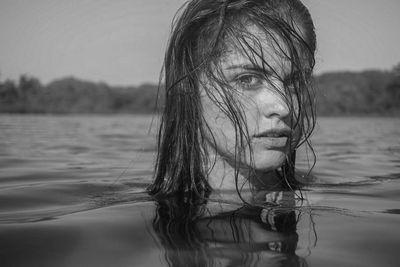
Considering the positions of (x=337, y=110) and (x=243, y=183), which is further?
(x=337, y=110)

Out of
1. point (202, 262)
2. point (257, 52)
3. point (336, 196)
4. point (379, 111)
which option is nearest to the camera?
point (202, 262)

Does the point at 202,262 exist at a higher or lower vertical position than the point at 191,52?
lower

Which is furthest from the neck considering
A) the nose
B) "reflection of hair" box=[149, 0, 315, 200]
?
the nose

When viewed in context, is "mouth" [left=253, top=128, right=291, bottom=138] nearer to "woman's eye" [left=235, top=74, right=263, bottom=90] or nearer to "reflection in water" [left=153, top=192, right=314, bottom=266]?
"woman's eye" [left=235, top=74, right=263, bottom=90]

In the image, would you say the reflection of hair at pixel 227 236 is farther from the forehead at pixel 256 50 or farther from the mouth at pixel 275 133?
the forehead at pixel 256 50

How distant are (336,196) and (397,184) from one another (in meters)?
0.89

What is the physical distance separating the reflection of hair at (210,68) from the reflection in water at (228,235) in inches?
Answer: 16.7

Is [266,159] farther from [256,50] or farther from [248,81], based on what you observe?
[256,50]

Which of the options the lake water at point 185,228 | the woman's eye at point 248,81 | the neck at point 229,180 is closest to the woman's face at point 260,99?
the woman's eye at point 248,81

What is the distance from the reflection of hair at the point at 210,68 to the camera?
2307 mm

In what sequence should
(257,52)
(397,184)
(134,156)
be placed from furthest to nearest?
(134,156) → (397,184) → (257,52)

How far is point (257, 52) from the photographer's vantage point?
7.40 ft

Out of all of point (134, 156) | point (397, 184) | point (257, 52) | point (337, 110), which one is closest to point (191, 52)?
point (257, 52)

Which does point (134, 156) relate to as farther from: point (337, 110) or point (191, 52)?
point (337, 110)
